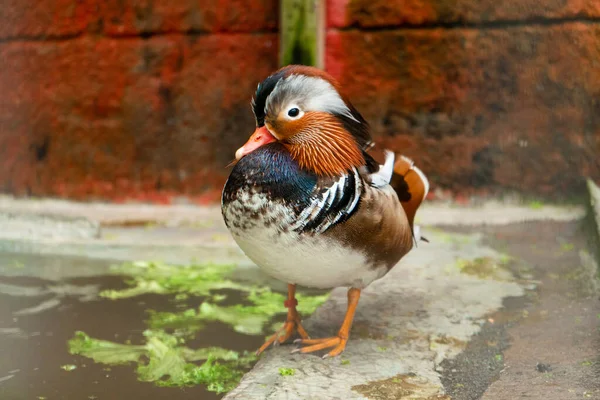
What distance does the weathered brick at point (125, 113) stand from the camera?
486cm

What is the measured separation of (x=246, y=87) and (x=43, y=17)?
142cm

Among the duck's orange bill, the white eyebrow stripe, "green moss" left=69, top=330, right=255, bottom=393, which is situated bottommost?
"green moss" left=69, top=330, right=255, bottom=393

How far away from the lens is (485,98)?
4.62 m

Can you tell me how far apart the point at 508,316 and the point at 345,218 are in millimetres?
1008

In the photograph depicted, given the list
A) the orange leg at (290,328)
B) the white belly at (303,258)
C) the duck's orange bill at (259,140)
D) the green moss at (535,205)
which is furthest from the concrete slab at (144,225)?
the duck's orange bill at (259,140)

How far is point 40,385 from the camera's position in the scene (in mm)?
2494

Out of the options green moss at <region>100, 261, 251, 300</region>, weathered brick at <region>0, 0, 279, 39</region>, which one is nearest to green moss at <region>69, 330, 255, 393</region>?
green moss at <region>100, 261, 251, 300</region>

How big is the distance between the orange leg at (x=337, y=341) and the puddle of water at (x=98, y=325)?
33 centimetres

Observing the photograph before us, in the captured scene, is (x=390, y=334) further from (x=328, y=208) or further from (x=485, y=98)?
(x=485, y=98)

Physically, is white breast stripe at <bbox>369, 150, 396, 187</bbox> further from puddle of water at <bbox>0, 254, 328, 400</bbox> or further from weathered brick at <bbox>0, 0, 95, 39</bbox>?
weathered brick at <bbox>0, 0, 95, 39</bbox>

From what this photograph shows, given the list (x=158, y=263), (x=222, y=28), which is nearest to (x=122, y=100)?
(x=222, y=28)

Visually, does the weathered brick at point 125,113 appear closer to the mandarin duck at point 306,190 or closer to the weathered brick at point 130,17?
the weathered brick at point 130,17

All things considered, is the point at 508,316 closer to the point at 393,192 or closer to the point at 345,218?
the point at 393,192

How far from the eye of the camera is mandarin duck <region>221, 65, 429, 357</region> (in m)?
2.30
